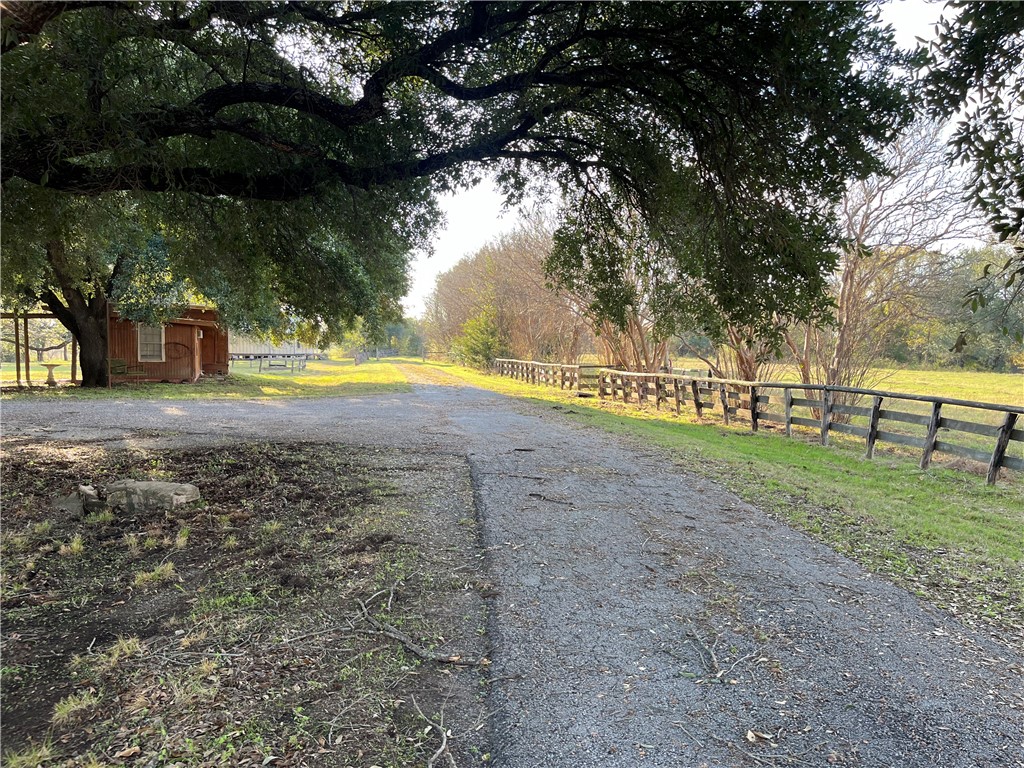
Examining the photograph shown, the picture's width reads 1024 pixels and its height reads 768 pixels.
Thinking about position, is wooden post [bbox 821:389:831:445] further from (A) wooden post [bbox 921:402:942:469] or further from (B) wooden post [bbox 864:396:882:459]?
(A) wooden post [bbox 921:402:942:469]

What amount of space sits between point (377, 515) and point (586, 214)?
4533 mm

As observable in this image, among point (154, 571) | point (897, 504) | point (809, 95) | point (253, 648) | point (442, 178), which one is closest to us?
point (253, 648)

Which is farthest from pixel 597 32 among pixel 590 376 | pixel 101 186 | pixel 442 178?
pixel 590 376

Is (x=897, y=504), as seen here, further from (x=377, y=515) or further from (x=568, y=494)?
(x=377, y=515)

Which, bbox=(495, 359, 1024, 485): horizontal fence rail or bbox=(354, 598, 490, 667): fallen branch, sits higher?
bbox=(495, 359, 1024, 485): horizontal fence rail

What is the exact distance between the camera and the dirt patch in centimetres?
218

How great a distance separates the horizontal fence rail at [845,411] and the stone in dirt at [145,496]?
954 cm

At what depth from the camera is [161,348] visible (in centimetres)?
1983

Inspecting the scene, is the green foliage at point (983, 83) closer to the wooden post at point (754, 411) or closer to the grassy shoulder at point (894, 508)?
the grassy shoulder at point (894, 508)

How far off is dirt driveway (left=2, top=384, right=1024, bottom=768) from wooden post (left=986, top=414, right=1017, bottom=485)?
4319 mm

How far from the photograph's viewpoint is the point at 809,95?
404 centimetres

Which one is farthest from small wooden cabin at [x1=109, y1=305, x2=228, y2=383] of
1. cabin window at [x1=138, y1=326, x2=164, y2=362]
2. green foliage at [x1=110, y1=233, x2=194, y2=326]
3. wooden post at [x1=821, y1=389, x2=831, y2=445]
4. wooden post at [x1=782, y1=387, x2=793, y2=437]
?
wooden post at [x1=821, y1=389, x2=831, y2=445]

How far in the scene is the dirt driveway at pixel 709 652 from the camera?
2180mm

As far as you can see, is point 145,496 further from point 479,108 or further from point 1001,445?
point 1001,445
